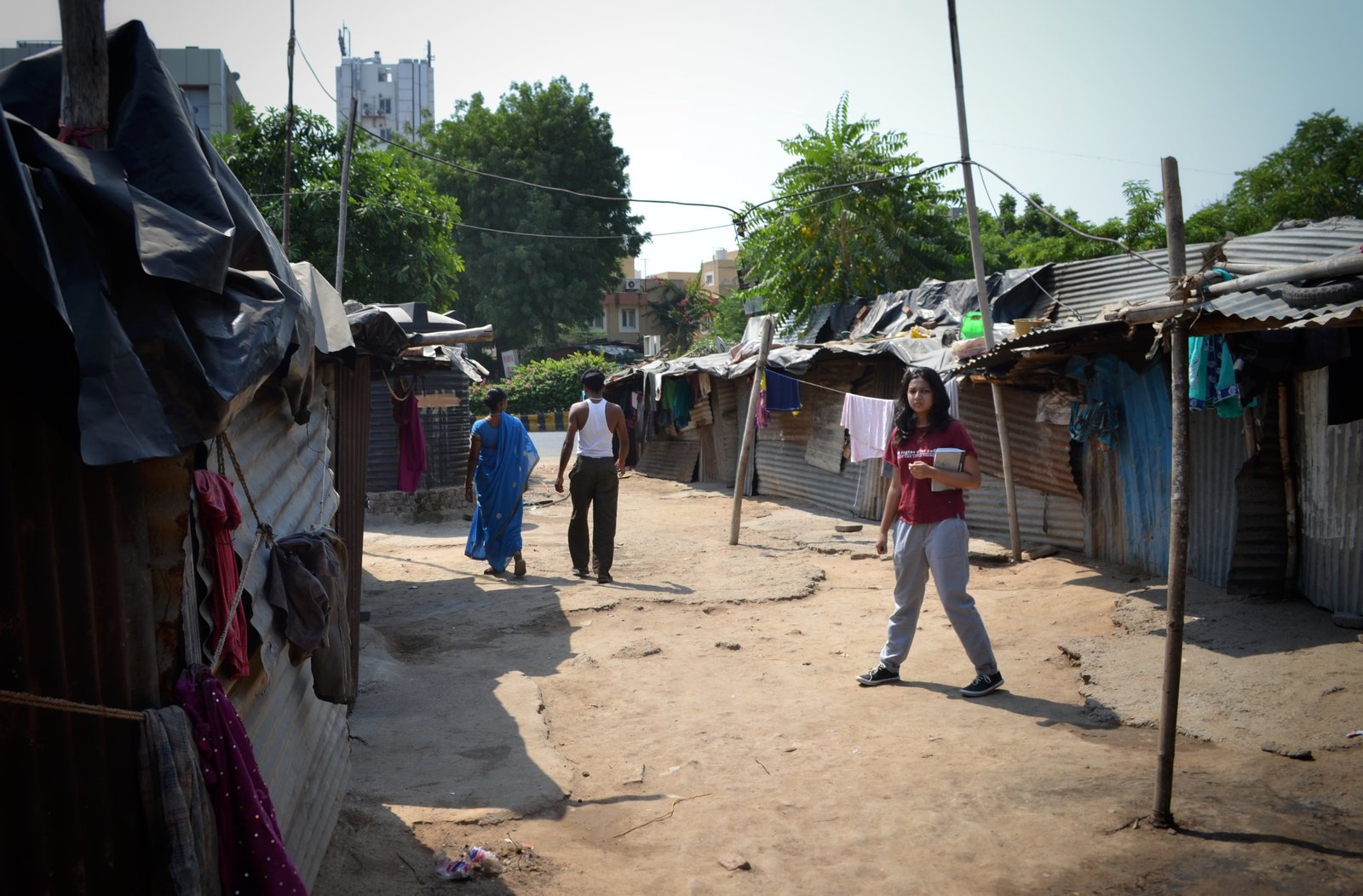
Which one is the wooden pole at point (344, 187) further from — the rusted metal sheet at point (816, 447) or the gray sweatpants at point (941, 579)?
the gray sweatpants at point (941, 579)

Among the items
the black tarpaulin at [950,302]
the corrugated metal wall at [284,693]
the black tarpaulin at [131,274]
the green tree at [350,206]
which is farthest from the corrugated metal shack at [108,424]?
the green tree at [350,206]

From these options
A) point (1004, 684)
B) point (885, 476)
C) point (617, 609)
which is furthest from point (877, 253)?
point (1004, 684)

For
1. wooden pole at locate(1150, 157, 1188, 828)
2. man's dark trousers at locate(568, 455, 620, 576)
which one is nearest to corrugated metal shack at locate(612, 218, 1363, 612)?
wooden pole at locate(1150, 157, 1188, 828)

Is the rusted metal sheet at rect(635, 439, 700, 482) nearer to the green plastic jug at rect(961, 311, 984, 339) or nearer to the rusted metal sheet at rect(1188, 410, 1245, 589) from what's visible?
the green plastic jug at rect(961, 311, 984, 339)

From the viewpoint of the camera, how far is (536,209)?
131 feet

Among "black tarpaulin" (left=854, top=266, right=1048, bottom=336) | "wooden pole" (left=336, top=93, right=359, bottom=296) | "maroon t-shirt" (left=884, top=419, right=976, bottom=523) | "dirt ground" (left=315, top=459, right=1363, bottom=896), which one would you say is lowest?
"dirt ground" (left=315, top=459, right=1363, bottom=896)

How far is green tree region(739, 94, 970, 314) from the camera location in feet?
61.9

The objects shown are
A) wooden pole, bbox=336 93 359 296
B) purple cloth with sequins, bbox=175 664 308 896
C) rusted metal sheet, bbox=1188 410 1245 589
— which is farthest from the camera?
wooden pole, bbox=336 93 359 296

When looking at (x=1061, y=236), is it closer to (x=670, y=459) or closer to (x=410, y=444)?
(x=670, y=459)

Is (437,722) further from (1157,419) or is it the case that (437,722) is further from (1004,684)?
(1157,419)

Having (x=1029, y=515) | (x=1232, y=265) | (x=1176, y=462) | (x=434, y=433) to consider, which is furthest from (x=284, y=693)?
(x=434, y=433)

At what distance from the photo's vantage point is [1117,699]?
5.42 metres

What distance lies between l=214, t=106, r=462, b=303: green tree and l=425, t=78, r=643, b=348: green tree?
22356 millimetres

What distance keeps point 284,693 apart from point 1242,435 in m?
6.58
